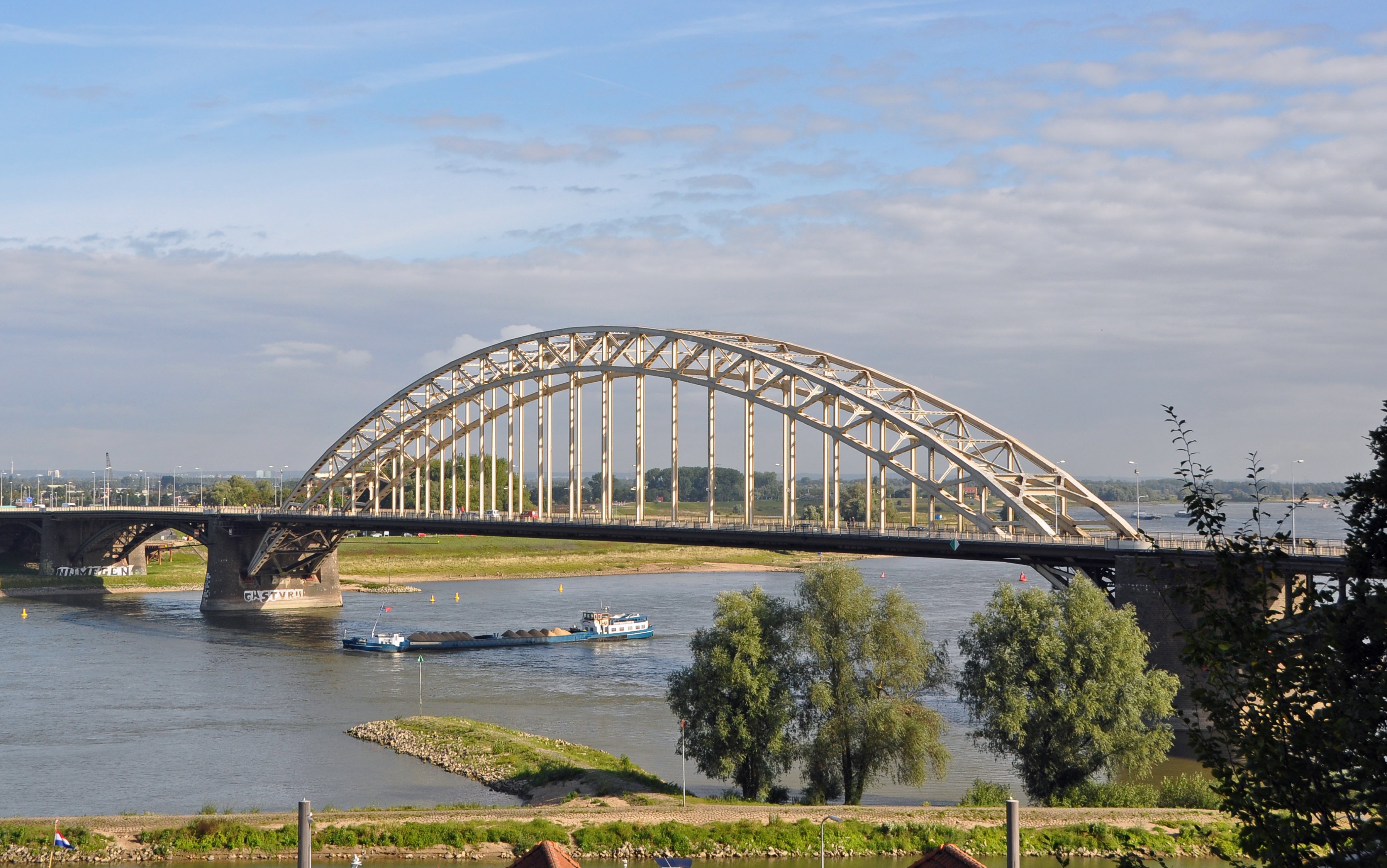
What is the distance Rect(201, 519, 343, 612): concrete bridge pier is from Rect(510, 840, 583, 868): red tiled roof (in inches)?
2248

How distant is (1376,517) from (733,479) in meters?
147

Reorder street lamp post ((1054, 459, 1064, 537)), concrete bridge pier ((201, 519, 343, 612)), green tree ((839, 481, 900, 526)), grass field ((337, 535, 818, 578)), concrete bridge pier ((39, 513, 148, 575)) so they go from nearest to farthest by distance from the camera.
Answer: street lamp post ((1054, 459, 1064, 537))
concrete bridge pier ((201, 519, 343, 612))
concrete bridge pier ((39, 513, 148, 575))
grass field ((337, 535, 818, 578))
green tree ((839, 481, 900, 526))

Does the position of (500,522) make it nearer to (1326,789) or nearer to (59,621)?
(59,621)

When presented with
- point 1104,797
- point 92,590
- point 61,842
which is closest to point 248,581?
point 92,590

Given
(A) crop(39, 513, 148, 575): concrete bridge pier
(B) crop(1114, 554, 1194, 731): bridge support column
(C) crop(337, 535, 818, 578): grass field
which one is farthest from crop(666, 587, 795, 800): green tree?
(A) crop(39, 513, 148, 575): concrete bridge pier

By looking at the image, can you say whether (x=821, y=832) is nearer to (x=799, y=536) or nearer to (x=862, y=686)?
(x=862, y=686)

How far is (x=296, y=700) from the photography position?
136 ft

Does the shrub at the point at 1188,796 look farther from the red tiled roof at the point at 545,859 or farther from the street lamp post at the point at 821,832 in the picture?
the red tiled roof at the point at 545,859

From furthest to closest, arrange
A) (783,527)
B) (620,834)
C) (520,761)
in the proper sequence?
(783,527) → (520,761) → (620,834)

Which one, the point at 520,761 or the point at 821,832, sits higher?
the point at 821,832

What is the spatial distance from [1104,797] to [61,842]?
1931 cm

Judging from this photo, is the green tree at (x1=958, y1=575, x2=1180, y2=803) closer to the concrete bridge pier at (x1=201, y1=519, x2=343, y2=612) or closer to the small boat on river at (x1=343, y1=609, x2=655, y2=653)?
the small boat on river at (x1=343, y1=609, x2=655, y2=653)

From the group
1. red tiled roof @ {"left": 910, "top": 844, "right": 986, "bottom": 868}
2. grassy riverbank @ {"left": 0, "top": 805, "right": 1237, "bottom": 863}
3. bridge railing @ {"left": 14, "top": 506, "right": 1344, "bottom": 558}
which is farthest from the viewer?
bridge railing @ {"left": 14, "top": 506, "right": 1344, "bottom": 558}

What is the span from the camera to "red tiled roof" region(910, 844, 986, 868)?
16.5 meters
